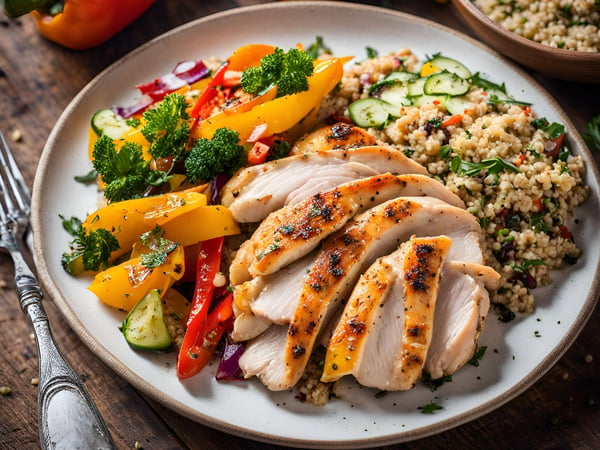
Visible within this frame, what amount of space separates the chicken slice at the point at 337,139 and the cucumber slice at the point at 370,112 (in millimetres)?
154

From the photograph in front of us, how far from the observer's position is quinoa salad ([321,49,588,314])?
13.3ft

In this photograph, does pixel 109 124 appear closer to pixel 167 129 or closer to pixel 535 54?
pixel 167 129

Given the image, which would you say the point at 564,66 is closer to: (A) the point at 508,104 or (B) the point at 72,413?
(A) the point at 508,104

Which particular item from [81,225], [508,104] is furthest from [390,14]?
[81,225]

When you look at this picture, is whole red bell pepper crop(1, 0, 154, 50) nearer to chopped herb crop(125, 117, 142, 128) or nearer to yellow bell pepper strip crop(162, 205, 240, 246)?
chopped herb crop(125, 117, 142, 128)

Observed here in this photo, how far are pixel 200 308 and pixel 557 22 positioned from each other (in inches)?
131

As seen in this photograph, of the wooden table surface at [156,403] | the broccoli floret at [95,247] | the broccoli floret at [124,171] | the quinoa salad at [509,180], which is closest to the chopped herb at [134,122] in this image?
the broccoli floret at [124,171]

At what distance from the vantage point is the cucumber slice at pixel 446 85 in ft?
15.0

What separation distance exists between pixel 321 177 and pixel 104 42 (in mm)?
2739

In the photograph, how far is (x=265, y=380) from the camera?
12.1 ft

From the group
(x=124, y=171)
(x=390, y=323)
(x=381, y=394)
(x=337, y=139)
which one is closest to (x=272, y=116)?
(x=337, y=139)

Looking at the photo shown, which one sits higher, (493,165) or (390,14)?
(390,14)

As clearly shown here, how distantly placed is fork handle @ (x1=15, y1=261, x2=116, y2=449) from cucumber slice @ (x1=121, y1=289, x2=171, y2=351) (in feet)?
1.25

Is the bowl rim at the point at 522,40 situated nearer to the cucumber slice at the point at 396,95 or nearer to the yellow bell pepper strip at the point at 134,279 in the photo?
the cucumber slice at the point at 396,95
